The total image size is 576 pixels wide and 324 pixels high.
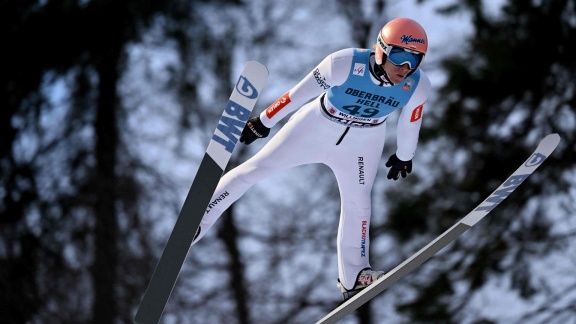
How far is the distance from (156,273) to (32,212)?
11.9 m

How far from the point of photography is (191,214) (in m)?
5.28

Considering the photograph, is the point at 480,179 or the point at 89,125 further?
the point at 89,125

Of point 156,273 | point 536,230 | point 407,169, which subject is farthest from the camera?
point 536,230

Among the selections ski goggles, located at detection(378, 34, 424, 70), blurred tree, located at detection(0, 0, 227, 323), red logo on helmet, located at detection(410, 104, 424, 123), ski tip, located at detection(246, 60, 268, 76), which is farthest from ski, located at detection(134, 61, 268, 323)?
blurred tree, located at detection(0, 0, 227, 323)

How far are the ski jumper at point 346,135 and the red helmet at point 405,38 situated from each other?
223mm

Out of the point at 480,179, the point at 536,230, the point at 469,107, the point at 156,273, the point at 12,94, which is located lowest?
the point at 156,273

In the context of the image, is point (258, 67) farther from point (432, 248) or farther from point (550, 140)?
point (550, 140)

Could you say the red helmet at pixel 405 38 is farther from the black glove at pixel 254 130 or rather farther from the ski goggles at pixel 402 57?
the black glove at pixel 254 130

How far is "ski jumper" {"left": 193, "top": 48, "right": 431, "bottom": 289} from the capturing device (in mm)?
5328

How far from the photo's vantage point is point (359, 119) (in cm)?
551

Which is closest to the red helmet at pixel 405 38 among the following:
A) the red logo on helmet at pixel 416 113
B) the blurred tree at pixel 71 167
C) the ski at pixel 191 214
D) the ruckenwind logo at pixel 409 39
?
the ruckenwind logo at pixel 409 39

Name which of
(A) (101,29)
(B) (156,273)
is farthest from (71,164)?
(B) (156,273)

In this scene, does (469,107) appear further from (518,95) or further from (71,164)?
(71,164)

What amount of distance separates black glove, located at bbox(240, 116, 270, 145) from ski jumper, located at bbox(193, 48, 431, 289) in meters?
0.03
